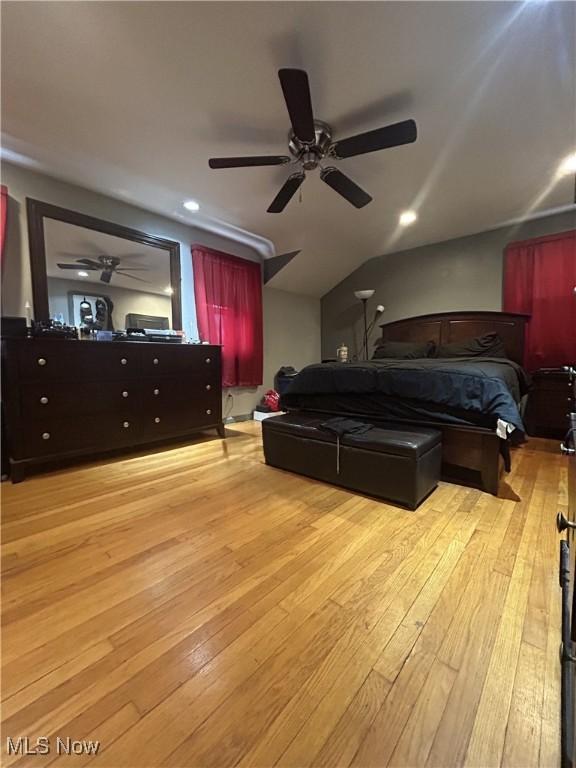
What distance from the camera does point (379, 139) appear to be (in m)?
1.85

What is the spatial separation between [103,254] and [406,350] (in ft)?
11.4

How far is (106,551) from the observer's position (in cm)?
147

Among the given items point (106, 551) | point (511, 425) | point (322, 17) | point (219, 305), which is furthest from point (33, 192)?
point (511, 425)

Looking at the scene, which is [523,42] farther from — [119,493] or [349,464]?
[119,493]

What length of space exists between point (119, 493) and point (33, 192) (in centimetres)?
255

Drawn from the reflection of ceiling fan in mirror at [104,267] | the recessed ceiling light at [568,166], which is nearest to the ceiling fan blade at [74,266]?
the reflection of ceiling fan in mirror at [104,267]

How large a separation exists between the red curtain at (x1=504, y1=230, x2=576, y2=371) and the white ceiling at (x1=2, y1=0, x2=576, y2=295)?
57 centimetres

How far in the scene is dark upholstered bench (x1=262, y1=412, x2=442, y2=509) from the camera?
1828 millimetres

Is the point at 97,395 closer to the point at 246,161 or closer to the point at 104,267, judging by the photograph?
the point at 104,267

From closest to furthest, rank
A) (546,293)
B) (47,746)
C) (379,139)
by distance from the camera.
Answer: (47,746) → (379,139) → (546,293)

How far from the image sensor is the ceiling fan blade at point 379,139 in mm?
1749

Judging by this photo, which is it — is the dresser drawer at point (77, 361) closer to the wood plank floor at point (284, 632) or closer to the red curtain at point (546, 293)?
the wood plank floor at point (284, 632)

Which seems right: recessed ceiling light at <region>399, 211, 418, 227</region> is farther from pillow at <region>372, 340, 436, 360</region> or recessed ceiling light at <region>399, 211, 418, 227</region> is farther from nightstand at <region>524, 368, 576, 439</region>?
nightstand at <region>524, 368, 576, 439</region>

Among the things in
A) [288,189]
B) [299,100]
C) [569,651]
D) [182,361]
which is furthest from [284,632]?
[288,189]
